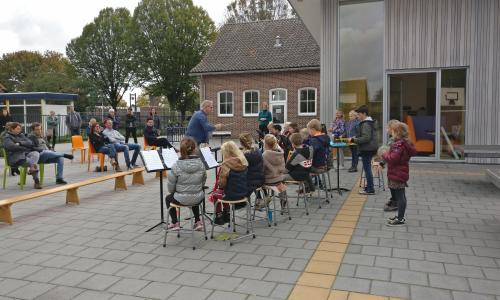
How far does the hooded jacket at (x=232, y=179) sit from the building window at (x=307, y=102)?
2073 cm

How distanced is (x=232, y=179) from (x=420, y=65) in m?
9.12

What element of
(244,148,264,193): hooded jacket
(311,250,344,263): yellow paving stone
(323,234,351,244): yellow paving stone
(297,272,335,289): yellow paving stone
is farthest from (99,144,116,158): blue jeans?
(297,272,335,289): yellow paving stone

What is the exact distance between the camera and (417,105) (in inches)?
512

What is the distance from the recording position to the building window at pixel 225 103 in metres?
27.8

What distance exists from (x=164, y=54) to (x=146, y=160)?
3768cm

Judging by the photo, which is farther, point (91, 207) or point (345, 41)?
point (345, 41)

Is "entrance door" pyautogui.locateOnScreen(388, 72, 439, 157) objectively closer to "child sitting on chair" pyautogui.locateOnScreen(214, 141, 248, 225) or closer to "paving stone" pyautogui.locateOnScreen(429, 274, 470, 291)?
"child sitting on chair" pyautogui.locateOnScreen(214, 141, 248, 225)

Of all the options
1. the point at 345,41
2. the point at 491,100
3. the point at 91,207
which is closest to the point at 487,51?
the point at 491,100

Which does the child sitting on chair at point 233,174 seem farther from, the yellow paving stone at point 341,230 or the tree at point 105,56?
the tree at point 105,56

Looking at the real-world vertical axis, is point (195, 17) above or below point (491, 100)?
above

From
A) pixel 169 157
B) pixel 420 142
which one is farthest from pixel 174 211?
pixel 420 142

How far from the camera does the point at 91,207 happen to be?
25.5ft

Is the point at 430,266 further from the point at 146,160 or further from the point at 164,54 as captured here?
the point at 164,54

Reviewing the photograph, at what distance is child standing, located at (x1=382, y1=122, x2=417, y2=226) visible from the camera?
6.28 m
